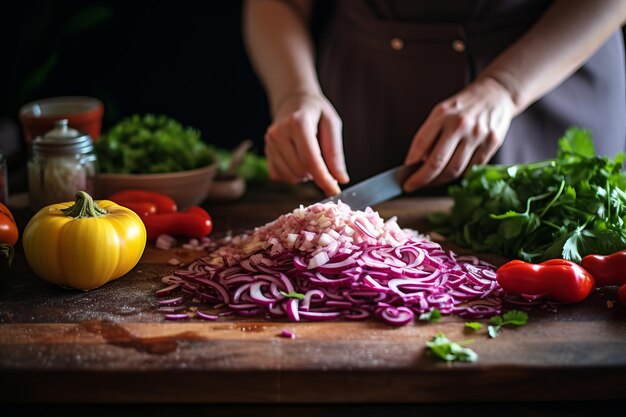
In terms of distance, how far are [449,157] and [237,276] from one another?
2.91 ft

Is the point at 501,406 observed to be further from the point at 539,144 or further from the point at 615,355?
the point at 539,144

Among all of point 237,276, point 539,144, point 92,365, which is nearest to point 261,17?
point 539,144

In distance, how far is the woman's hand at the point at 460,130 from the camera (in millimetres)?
2545

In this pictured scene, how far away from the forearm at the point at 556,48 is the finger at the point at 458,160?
0.25 metres

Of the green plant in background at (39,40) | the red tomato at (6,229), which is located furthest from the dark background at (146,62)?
the red tomato at (6,229)

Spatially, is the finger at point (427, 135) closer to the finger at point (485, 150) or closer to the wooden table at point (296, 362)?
the finger at point (485, 150)

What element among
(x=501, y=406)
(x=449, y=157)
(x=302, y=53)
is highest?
(x=302, y=53)

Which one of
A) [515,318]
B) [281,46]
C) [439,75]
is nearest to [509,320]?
[515,318]

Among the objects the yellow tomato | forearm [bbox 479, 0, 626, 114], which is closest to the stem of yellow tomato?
the yellow tomato

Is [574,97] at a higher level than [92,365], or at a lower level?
higher

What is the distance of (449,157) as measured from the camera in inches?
102

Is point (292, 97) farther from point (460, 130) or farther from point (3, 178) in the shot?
point (3, 178)

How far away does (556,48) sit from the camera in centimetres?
265

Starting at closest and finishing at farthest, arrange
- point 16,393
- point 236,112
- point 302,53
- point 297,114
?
1. point 16,393
2. point 297,114
3. point 302,53
4. point 236,112
